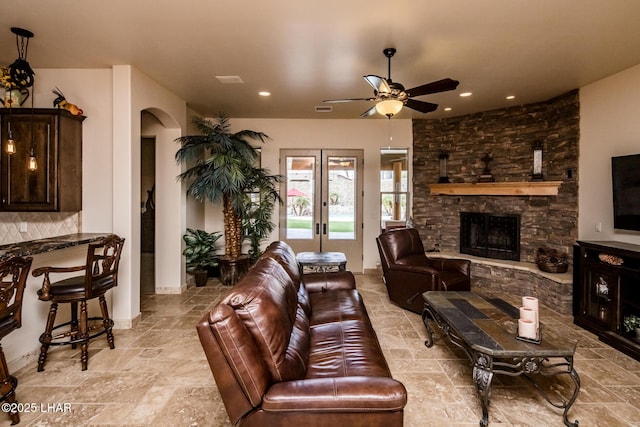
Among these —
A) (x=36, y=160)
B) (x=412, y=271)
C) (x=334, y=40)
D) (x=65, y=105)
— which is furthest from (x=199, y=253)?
(x=334, y=40)

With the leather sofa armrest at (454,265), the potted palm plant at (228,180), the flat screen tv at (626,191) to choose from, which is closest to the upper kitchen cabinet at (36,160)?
the potted palm plant at (228,180)

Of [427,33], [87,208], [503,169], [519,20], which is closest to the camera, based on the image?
[519,20]

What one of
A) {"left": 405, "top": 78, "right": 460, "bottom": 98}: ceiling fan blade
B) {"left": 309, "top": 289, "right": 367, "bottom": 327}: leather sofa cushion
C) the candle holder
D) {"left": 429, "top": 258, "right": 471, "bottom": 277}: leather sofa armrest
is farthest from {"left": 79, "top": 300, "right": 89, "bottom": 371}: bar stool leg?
{"left": 429, "top": 258, "right": 471, "bottom": 277}: leather sofa armrest

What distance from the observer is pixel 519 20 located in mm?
2682

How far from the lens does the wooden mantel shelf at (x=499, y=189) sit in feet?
15.2

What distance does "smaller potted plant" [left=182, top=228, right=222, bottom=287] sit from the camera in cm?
499

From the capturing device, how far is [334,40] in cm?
303

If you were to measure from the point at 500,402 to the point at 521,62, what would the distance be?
3.39 metres

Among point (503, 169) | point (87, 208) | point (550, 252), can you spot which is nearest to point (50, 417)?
point (87, 208)

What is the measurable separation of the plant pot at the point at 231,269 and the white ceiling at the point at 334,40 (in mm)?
2618

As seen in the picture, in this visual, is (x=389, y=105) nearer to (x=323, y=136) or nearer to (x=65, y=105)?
(x=323, y=136)

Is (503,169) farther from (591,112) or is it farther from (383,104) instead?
(383,104)

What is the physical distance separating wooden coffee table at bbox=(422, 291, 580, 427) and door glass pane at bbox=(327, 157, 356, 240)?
3.36 m

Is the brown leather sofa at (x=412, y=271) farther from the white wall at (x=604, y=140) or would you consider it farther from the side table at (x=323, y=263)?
the white wall at (x=604, y=140)
